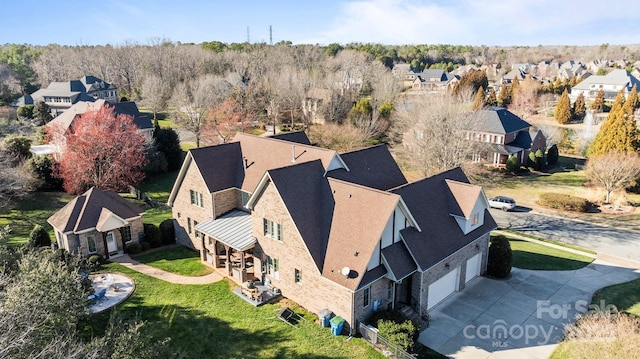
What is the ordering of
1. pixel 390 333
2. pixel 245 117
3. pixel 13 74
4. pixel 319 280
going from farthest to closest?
pixel 13 74 → pixel 245 117 → pixel 319 280 → pixel 390 333

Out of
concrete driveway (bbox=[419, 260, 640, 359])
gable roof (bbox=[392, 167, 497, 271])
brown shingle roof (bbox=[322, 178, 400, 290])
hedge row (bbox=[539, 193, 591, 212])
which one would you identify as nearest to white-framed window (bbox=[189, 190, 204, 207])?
brown shingle roof (bbox=[322, 178, 400, 290])

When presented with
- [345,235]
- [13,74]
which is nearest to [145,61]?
[13,74]

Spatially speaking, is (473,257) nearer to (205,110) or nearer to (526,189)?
(526,189)

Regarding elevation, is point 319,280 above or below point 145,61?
below

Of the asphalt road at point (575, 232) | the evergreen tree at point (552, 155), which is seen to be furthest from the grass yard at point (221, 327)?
the evergreen tree at point (552, 155)

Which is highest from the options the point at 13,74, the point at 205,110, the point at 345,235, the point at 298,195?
the point at 13,74

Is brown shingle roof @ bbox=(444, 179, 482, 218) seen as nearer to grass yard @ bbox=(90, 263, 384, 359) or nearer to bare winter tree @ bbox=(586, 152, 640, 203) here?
grass yard @ bbox=(90, 263, 384, 359)

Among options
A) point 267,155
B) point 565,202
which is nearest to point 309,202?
point 267,155

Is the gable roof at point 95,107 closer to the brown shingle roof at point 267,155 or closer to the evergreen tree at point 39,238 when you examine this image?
the evergreen tree at point 39,238
